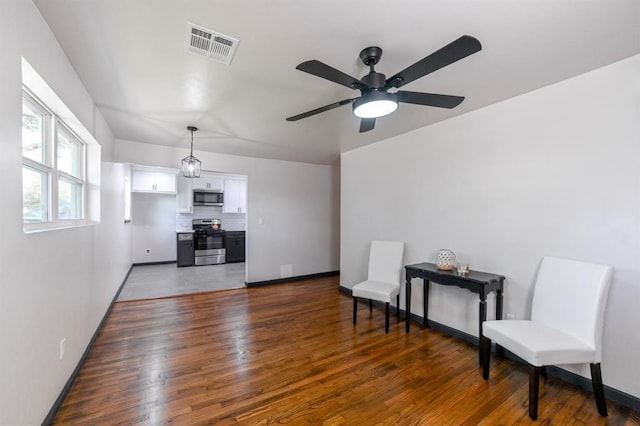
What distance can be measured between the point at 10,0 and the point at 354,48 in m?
1.72

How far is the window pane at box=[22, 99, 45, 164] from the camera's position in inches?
66.9

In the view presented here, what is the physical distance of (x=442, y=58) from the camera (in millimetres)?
1466

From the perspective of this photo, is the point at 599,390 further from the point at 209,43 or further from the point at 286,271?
the point at 286,271

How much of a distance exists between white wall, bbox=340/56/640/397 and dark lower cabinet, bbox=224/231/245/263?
4.81m

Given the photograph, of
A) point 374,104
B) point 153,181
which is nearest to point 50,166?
point 374,104

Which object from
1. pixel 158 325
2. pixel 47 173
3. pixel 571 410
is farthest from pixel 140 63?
pixel 571 410

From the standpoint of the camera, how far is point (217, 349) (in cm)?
273

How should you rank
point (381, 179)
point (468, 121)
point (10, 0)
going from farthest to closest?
point (381, 179) → point (468, 121) → point (10, 0)

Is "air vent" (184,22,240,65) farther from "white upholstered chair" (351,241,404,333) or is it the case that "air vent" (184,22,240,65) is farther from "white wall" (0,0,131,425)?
"white upholstered chair" (351,241,404,333)

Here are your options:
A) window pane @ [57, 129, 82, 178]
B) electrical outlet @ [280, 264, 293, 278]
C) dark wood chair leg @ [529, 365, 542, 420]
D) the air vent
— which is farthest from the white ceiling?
electrical outlet @ [280, 264, 293, 278]

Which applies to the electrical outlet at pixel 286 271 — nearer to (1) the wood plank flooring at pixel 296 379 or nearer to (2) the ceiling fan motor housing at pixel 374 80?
(1) the wood plank flooring at pixel 296 379

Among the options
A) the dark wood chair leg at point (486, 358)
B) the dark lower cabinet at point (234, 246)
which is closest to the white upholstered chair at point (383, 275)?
the dark wood chair leg at point (486, 358)

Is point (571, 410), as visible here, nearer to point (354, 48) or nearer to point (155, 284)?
point (354, 48)

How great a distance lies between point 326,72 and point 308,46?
35cm
